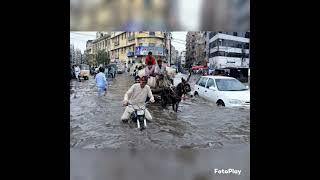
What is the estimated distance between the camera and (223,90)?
4250mm

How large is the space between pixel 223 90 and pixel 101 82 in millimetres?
1320

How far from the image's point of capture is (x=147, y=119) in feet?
13.5

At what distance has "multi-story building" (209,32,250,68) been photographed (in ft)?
13.4

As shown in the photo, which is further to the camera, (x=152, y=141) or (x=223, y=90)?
(x=223, y=90)

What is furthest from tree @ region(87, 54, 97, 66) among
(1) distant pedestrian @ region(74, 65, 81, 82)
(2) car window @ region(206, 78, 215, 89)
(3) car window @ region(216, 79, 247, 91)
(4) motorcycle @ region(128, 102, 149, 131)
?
(3) car window @ region(216, 79, 247, 91)

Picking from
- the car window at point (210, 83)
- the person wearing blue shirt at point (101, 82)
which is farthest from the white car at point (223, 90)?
the person wearing blue shirt at point (101, 82)

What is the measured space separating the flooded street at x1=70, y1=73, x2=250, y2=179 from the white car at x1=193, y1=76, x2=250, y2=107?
12 cm

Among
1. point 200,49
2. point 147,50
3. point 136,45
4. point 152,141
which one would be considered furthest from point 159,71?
point 152,141

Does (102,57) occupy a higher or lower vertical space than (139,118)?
higher

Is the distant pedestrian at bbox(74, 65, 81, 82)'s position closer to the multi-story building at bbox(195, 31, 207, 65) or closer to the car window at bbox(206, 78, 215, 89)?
the multi-story building at bbox(195, 31, 207, 65)

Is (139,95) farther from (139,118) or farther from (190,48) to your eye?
(190,48)
